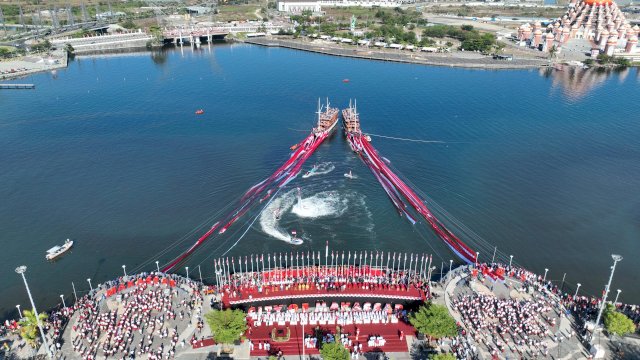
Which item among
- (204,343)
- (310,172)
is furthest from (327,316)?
(310,172)

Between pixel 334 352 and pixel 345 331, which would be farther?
pixel 345 331

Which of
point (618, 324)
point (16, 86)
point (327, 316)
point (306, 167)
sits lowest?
point (327, 316)

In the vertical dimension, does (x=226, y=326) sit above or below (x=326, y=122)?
below

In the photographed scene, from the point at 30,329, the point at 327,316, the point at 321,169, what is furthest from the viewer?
the point at 321,169

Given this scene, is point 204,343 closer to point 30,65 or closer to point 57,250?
point 57,250

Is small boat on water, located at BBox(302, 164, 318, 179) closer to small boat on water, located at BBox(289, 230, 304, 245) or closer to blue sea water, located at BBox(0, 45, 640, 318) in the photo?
blue sea water, located at BBox(0, 45, 640, 318)

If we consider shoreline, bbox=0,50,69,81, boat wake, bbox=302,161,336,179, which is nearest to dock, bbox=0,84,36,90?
shoreline, bbox=0,50,69,81

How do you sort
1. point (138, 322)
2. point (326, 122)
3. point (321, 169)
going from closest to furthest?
point (138, 322)
point (321, 169)
point (326, 122)

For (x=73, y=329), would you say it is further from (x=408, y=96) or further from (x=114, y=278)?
(x=408, y=96)
